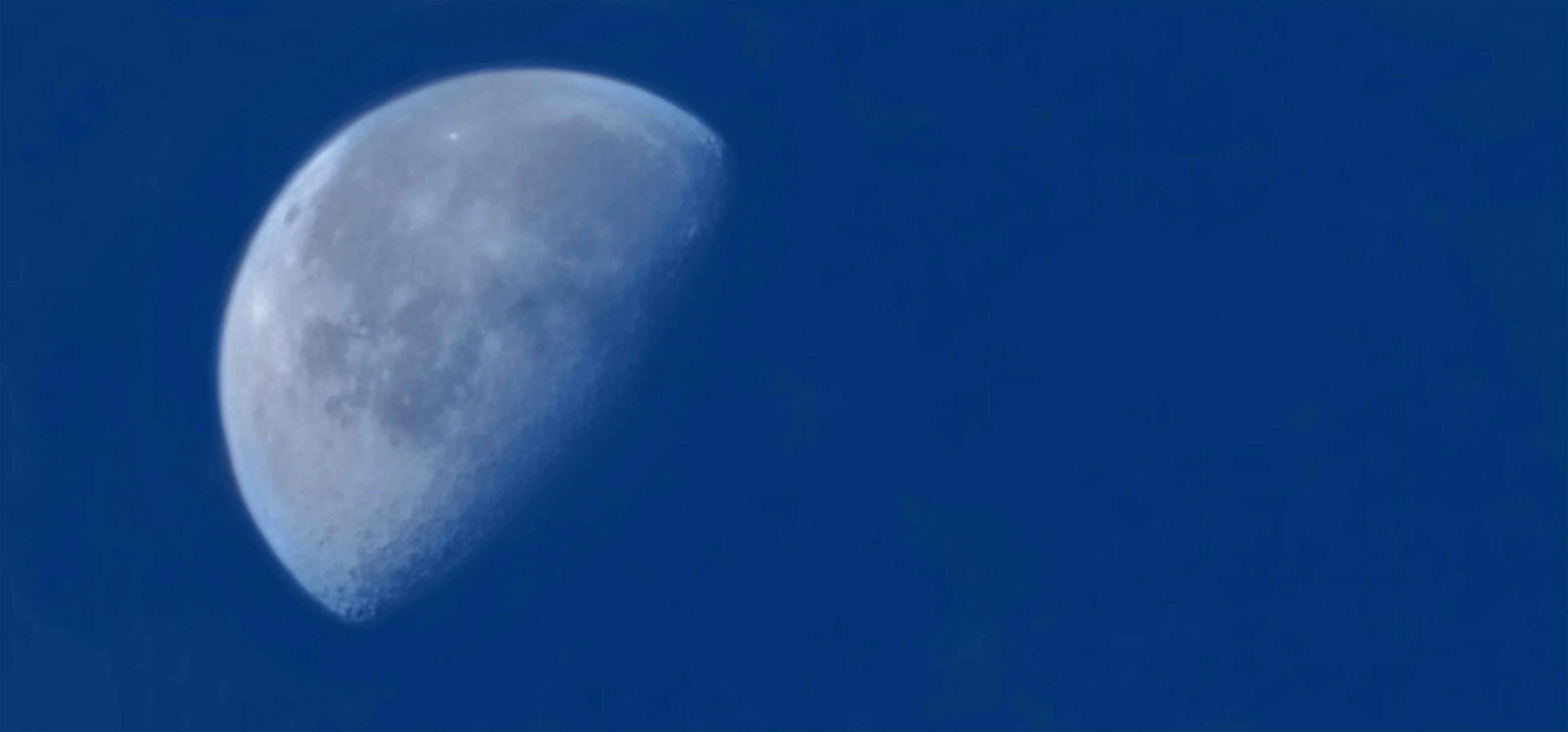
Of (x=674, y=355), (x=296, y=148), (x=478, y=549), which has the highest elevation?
(x=296, y=148)

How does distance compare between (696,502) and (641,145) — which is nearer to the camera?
(696,502)

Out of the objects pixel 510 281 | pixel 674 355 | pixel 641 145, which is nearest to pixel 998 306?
pixel 674 355

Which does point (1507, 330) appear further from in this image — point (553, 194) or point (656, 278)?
point (553, 194)

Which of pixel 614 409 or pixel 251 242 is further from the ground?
pixel 251 242

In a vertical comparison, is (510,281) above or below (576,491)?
above

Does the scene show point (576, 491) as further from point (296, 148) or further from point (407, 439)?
point (296, 148)

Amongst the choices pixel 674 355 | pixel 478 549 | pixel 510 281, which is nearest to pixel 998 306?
pixel 674 355
